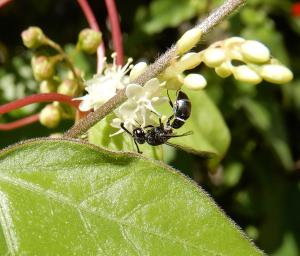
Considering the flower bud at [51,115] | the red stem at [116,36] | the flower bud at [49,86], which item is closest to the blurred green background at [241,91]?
the flower bud at [49,86]

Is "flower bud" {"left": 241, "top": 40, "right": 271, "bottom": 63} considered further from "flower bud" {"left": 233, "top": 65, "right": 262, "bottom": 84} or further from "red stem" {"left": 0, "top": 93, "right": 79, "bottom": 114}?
"red stem" {"left": 0, "top": 93, "right": 79, "bottom": 114}

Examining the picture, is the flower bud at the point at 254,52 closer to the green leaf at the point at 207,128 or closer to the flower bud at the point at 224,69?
the flower bud at the point at 224,69

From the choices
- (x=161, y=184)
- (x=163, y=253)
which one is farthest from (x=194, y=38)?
(x=163, y=253)

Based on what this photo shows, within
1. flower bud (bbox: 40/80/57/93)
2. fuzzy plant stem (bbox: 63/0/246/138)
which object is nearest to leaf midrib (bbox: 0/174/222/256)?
fuzzy plant stem (bbox: 63/0/246/138)

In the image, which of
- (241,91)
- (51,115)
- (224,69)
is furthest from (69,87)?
(241,91)

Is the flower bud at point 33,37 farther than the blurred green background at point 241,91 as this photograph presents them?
No

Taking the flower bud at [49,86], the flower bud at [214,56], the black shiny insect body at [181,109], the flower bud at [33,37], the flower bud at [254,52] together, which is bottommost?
the flower bud at [49,86]

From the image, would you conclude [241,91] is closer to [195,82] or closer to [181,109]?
[181,109]
